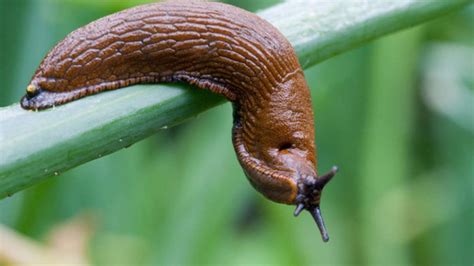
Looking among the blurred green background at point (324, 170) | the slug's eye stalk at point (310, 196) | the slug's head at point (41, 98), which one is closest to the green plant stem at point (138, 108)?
the slug's head at point (41, 98)

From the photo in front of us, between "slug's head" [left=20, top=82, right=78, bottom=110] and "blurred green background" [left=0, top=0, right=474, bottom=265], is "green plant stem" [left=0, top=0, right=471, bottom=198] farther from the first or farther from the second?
"blurred green background" [left=0, top=0, right=474, bottom=265]

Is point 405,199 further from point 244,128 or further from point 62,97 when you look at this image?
point 62,97

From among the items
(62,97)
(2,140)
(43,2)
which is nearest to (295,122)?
(62,97)

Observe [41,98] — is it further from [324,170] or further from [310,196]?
[324,170]

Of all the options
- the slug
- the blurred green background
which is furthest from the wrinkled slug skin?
the blurred green background

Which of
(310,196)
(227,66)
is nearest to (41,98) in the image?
(227,66)
